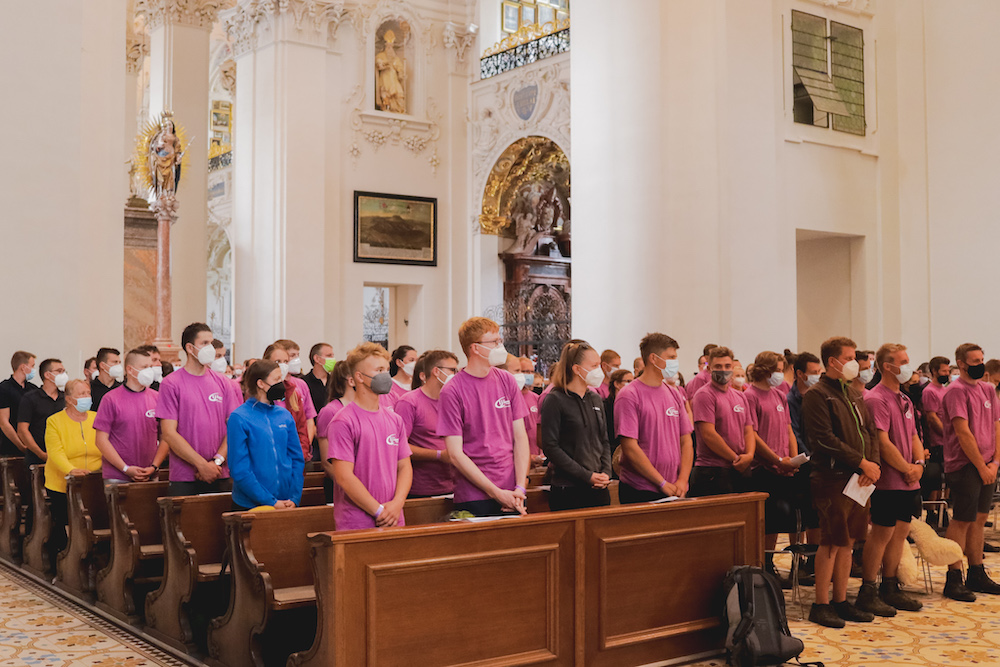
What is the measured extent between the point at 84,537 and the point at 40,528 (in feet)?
3.67

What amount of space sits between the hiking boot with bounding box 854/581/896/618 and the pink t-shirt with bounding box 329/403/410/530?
11.3 feet

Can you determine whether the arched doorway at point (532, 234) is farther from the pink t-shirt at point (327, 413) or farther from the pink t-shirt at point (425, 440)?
the pink t-shirt at point (327, 413)

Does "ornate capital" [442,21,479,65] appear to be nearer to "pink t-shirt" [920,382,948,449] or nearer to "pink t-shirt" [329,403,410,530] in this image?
"pink t-shirt" [920,382,948,449]

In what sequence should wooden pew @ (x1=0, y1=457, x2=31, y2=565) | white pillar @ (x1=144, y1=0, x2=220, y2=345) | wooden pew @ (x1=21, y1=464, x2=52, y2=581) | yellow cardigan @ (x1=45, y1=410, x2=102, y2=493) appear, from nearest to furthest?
yellow cardigan @ (x1=45, y1=410, x2=102, y2=493), wooden pew @ (x1=21, y1=464, x2=52, y2=581), wooden pew @ (x1=0, y1=457, x2=31, y2=565), white pillar @ (x1=144, y1=0, x2=220, y2=345)

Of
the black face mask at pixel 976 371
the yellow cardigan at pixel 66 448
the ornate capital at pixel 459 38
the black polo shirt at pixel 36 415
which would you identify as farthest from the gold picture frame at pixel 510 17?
the black face mask at pixel 976 371

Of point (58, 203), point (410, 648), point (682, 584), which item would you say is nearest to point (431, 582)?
point (410, 648)

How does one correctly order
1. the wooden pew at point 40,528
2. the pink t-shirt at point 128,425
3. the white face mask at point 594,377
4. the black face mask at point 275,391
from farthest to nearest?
the wooden pew at point 40,528 → the pink t-shirt at point 128,425 → the black face mask at point 275,391 → the white face mask at point 594,377

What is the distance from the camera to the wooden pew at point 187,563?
6.04m

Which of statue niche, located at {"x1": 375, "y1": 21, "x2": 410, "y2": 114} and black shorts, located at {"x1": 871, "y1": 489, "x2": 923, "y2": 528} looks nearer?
black shorts, located at {"x1": 871, "y1": 489, "x2": 923, "y2": 528}

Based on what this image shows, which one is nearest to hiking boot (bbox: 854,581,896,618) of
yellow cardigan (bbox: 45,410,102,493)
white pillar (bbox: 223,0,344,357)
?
yellow cardigan (bbox: 45,410,102,493)

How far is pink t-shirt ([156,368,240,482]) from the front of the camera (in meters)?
6.81

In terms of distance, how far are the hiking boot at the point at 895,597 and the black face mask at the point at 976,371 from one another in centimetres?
159

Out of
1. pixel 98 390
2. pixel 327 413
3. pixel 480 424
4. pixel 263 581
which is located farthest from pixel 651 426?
pixel 98 390

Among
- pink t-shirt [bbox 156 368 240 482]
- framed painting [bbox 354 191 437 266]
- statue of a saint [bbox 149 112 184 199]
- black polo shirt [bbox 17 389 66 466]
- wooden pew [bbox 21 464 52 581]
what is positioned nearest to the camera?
pink t-shirt [bbox 156 368 240 482]
